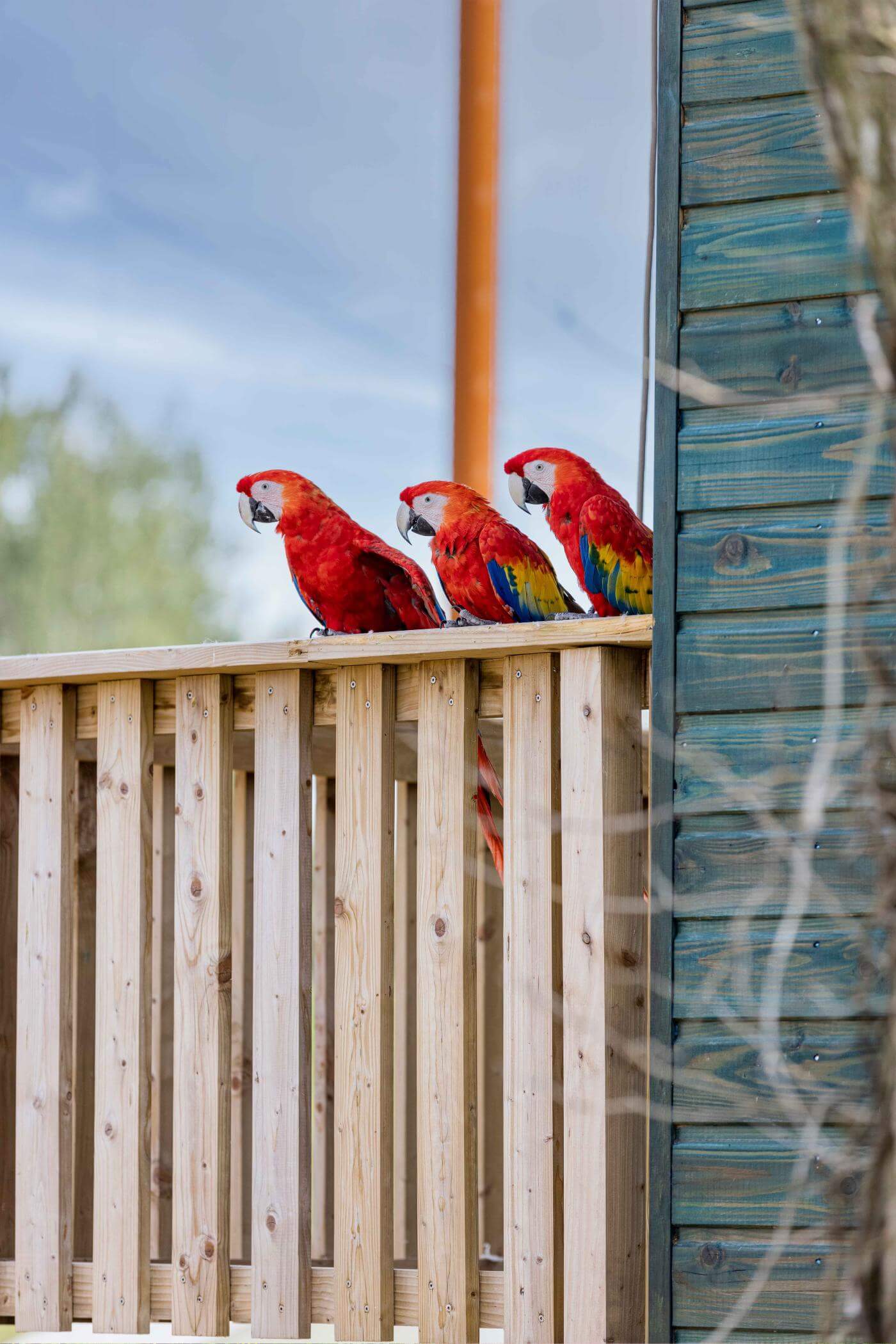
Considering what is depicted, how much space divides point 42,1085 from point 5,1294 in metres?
0.46

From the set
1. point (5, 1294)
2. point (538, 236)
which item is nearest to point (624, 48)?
point (538, 236)

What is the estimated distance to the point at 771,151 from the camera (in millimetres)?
1958

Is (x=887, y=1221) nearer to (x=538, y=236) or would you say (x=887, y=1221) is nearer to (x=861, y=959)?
(x=861, y=959)

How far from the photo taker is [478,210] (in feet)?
15.3

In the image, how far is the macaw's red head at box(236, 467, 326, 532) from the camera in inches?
101

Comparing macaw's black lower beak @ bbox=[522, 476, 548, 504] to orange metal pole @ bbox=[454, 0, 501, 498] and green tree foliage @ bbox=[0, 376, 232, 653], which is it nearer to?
orange metal pole @ bbox=[454, 0, 501, 498]

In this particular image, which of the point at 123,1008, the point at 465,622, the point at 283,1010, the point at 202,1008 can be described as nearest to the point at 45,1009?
the point at 123,1008

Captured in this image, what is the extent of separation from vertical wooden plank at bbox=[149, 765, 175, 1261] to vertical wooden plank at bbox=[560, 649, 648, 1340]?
1.69 m

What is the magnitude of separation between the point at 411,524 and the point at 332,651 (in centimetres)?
35

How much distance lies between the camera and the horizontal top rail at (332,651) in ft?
6.91

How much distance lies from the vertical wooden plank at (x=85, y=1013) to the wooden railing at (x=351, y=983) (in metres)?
0.65

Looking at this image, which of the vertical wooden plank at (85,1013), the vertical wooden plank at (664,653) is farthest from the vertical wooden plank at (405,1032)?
the vertical wooden plank at (664,653)

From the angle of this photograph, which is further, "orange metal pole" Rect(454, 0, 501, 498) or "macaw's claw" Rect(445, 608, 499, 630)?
"orange metal pole" Rect(454, 0, 501, 498)

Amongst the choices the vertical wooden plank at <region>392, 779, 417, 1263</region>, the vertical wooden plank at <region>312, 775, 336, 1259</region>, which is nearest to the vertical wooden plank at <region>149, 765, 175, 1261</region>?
the vertical wooden plank at <region>312, 775, 336, 1259</region>
